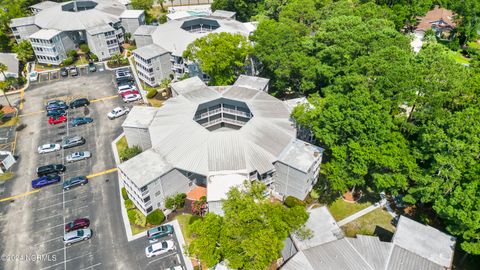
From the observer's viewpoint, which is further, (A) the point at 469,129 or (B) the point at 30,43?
(B) the point at 30,43

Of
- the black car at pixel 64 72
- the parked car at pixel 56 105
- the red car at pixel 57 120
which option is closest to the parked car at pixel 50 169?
the red car at pixel 57 120

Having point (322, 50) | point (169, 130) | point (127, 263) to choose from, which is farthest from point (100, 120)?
point (322, 50)

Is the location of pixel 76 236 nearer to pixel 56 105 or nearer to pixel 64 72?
pixel 56 105

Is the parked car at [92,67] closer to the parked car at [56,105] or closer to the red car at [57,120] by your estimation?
the parked car at [56,105]

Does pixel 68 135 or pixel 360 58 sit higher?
pixel 360 58

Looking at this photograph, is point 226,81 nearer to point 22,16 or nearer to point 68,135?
point 68,135

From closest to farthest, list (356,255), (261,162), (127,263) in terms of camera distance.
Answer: (356,255) < (127,263) < (261,162)

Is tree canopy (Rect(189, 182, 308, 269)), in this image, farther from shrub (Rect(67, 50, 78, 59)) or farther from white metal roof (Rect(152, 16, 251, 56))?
shrub (Rect(67, 50, 78, 59))

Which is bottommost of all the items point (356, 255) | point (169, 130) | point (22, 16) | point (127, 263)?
point (127, 263)
